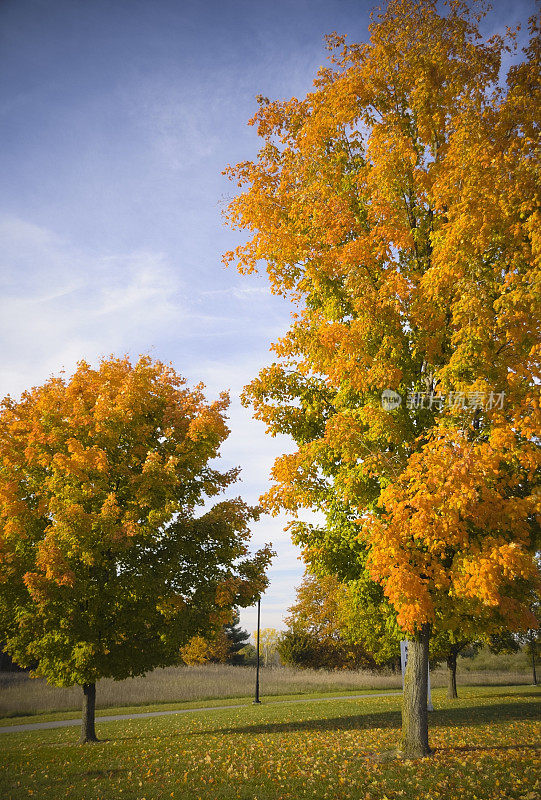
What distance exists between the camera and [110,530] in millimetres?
12242

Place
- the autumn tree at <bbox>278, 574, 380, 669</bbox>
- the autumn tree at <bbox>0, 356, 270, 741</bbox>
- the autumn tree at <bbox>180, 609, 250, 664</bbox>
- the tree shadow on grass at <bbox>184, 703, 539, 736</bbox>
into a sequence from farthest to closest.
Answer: the autumn tree at <bbox>180, 609, 250, 664</bbox> → the autumn tree at <bbox>278, 574, 380, 669</bbox> → the tree shadow on grass at <bbox>184, 703, 539, 736</bbox> → the autumn tree at <bbox>0, 356, 270, 741</bbox>

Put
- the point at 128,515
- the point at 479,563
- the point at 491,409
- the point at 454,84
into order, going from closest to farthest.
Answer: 1. the point at 479,563
2. the point at 491,409
3. the point at 454,84
4. the point at 128,515

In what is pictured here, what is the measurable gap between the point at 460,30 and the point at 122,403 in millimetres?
11037

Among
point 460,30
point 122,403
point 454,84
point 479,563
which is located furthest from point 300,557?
point 460,30

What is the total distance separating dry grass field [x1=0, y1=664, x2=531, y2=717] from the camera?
22375 millimetres

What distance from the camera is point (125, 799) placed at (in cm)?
730

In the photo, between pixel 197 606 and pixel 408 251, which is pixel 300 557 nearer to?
pixel 197 606

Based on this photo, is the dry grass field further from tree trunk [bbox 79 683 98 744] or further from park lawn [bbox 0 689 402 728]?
tree trunk [bbox 79 683 98 744]

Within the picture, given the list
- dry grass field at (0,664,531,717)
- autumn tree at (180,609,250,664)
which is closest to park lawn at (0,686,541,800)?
dry grass field at (0,664,531,717)

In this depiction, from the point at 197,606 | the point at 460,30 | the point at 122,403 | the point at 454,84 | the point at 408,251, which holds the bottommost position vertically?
the point at 197,606

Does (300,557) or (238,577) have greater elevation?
(300,557)

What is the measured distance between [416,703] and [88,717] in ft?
29.9

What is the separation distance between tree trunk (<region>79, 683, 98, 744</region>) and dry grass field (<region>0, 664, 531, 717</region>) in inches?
393

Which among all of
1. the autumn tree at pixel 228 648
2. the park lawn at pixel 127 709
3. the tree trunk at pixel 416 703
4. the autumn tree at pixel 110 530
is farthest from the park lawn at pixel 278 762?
the autumn tree at pixel 228 648
